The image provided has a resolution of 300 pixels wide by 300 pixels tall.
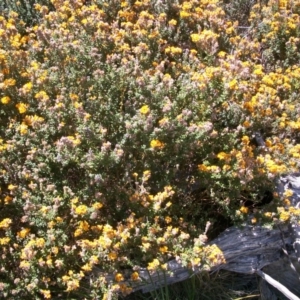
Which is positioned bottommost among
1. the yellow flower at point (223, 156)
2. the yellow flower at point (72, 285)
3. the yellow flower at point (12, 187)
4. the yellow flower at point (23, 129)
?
the yellow flower at point (72, 285)

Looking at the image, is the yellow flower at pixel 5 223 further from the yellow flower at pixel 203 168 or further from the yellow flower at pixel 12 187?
the yellow flower at pixel 203 168

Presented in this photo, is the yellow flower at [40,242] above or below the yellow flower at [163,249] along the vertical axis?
above

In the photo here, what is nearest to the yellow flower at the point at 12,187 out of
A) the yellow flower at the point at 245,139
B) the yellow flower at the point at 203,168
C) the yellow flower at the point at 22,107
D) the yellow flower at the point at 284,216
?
the yellow flower at the point at 22,107

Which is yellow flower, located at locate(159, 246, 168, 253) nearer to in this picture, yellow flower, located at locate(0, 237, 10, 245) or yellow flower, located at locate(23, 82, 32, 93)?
yellow flower, located at locate(0, 237, 10, 245)

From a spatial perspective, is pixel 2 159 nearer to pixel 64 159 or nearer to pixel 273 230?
pixel 64 159

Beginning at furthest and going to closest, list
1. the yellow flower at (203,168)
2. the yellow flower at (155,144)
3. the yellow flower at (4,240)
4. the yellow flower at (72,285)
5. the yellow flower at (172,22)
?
the yellow flower at (172,22), the yellow flower at (203,168), the yellow flower at (155,144), the yellow flower at (4,240), the yellow flower at (72,285)


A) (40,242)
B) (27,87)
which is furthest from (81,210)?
(27,87)

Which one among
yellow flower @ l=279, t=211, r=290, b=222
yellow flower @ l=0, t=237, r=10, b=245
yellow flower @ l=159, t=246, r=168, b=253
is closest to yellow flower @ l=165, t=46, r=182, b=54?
yellow flower @ l=279, t=211, r=290, b=222

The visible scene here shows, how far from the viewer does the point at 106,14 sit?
402 cm

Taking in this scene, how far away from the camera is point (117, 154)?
263cm

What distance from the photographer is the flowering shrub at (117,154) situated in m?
2.60

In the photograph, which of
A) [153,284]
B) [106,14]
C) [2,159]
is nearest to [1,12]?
[106,14]

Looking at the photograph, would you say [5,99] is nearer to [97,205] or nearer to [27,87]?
[27,87]

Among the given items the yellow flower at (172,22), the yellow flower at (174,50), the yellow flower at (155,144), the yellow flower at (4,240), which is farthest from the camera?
the yellow flower at (172,22)
